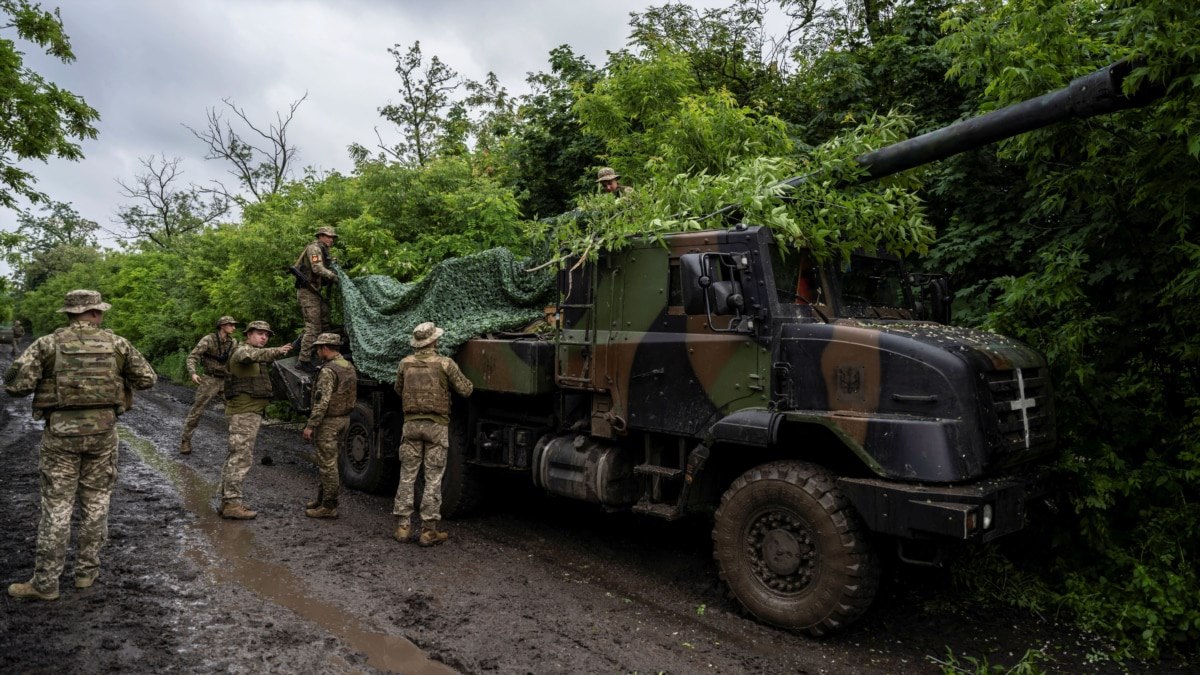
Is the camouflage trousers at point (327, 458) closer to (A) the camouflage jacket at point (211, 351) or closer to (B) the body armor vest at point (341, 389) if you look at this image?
(B) the body armor vest at point (341, 389)

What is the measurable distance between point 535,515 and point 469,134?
15795mm

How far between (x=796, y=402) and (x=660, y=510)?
4.25ft

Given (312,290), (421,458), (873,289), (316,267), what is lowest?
(421,458)

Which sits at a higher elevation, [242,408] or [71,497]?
[242,408]

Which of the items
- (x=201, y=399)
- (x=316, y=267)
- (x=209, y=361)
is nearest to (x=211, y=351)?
(x=209, y=361)

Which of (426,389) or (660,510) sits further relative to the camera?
(426,389)

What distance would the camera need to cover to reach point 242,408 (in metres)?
7.45

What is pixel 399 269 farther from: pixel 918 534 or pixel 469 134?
pixel 469 134

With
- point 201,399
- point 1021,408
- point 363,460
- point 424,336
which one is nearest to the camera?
point 1021,408

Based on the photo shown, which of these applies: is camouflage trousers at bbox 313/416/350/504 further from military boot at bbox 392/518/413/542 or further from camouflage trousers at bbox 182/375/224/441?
camouflage trousers at bbox 182/375/224/441

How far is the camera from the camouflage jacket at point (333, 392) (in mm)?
7098

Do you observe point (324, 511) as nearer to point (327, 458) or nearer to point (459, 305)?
point (327, 458)

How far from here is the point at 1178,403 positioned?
571cm

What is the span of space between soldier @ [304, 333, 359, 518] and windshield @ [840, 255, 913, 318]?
179 inches
